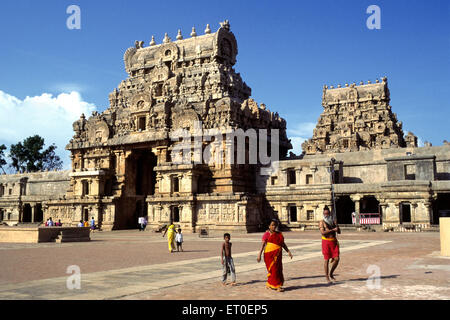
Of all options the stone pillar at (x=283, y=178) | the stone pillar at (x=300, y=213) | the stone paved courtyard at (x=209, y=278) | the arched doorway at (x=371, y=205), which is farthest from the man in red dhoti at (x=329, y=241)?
the arched doorway at (x=371, y=205)

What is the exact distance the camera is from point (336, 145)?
7744cm

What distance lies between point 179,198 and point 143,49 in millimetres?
27429

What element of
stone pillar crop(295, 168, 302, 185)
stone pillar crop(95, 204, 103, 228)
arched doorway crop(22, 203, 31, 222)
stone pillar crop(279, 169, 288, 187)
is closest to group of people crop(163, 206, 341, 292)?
stone pillar crop(295, 168, 302, 185)

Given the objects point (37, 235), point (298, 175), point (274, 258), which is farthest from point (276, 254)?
point (298, 175)

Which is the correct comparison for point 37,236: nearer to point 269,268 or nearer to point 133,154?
point 269,268

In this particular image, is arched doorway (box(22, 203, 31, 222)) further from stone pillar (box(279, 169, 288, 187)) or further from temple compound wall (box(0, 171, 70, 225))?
stone pillar (box(279, 169, 288, 187))

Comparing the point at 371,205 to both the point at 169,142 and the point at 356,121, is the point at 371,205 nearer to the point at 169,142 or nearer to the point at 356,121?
the point at 169,142

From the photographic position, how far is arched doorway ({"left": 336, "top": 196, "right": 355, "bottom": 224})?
49.7 meters

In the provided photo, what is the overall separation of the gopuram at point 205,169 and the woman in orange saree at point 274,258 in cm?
3197

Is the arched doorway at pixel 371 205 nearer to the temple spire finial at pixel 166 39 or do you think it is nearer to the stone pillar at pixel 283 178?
the stone pillar at pixel 283 178

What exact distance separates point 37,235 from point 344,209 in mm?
33617

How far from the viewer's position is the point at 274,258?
11.3 metres

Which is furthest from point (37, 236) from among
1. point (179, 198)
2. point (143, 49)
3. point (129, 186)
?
point (143, 49)
